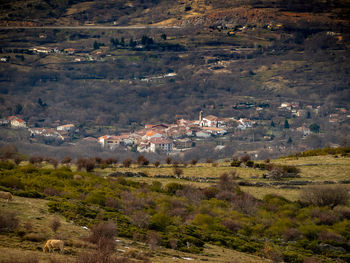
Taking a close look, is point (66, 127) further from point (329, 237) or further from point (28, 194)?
point (28, 194)

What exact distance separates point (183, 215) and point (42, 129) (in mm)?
85359

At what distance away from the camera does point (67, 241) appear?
1491 cm

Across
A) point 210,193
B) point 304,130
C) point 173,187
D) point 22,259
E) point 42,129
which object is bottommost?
point 304,130

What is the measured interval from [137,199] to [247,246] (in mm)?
7222

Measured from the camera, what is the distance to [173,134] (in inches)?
4200

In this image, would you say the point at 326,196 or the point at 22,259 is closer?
the point at 22,259

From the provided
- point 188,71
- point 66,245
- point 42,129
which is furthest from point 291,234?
point 188,71

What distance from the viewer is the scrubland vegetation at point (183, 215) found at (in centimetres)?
1683

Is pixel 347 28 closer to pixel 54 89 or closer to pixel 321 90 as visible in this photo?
pixel 321 90

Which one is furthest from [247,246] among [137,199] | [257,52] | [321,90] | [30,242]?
[257,52]

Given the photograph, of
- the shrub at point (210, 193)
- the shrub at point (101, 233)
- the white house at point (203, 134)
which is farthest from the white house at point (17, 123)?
the shrub at point (101, 233)

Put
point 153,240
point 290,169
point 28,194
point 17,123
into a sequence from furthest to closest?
point 17,123, point 290,169, point 28,194, point 153,240

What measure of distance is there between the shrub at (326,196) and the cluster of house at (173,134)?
205ft

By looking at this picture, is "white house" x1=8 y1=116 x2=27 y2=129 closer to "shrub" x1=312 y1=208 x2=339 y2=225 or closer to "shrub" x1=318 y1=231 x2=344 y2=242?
"shrub" x1=312 y1=208 x2=339 y2=225
